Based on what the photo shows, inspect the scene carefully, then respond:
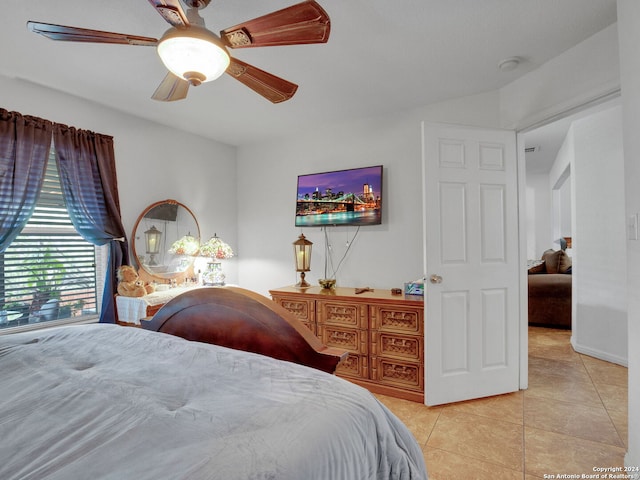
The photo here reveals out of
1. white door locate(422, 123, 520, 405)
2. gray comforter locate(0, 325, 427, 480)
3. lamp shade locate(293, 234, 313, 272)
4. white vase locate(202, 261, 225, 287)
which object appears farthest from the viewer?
white vase locate(202, 261, 225, 287)

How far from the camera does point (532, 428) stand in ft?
7.45

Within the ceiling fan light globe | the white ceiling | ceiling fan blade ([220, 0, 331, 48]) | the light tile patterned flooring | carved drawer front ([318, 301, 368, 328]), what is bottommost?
the light tile patterned flooring

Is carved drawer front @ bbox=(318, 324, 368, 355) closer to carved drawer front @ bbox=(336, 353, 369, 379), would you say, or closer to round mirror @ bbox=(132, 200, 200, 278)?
carved drawer front @ bbox=(336, 353, 369, 379)

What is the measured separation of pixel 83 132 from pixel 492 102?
3.58 metres

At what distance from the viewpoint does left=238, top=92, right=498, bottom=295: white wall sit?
332cm

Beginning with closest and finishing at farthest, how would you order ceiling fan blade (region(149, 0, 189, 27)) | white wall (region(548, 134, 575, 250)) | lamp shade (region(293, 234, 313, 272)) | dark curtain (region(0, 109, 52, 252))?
ceiling fan blade (region(149, 0, 189, 27)), dark curtain (region(0, 109, 52, 252)), lamp shade (region(293, 234, 313, 272)), white wall (region(548, 134, 575, 250))

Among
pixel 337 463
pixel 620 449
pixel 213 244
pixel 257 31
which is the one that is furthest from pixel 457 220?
pixel 213 244

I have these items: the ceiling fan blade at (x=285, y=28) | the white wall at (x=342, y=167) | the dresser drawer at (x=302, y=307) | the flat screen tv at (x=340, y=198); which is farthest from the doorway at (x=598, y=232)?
the ceiling fan blade at (x=285, y=28)

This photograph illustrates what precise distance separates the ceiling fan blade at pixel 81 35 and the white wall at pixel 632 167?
7.41ft

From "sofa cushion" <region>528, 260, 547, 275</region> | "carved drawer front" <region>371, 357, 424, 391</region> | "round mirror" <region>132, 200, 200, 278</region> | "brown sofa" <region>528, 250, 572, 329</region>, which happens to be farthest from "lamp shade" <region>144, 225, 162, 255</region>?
"sofa cushion" <region>528, 260, 547, 275</region>

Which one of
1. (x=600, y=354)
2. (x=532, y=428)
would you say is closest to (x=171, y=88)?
(x=532, y=428)

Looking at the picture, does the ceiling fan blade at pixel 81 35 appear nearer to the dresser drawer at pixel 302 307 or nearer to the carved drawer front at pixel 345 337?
the dresser drawer at pixel 302 307

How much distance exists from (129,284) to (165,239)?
74 cm

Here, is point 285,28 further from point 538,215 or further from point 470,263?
point 538,215
